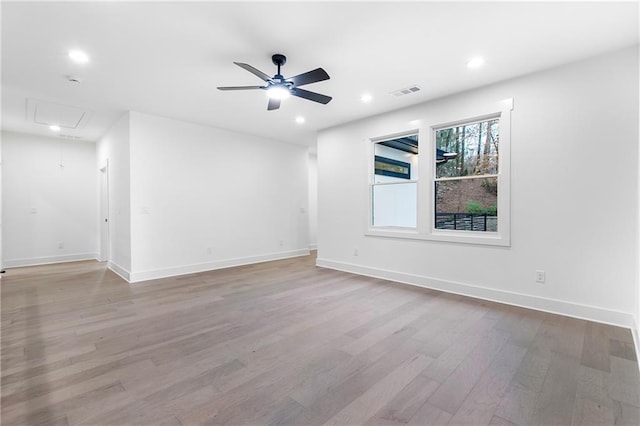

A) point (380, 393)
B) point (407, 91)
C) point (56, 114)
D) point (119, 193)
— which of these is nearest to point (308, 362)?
point (380, 393)

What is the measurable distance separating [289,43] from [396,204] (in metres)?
2.94

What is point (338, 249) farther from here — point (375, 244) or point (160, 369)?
point (160, 369)

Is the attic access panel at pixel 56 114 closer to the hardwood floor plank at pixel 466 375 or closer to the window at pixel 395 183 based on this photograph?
the window at pixel 395 183

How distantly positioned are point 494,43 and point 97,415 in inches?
164

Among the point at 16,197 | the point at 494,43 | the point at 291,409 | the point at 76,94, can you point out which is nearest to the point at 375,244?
the point at 494,43

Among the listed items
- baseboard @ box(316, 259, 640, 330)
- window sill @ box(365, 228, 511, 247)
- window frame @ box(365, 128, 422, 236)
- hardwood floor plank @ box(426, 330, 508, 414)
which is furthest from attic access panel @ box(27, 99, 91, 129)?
hardwood floor plank @ box(426, 330, 508, 414)

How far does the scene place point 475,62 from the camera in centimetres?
311

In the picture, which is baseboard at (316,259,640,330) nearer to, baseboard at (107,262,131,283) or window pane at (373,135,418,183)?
window pane at (373,135,418,183)

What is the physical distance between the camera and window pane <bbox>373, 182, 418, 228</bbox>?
4527 millimetres

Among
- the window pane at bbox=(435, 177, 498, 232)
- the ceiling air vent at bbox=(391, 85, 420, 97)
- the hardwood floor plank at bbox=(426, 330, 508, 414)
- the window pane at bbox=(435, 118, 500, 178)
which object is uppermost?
the ceiling air vent at bbox=(391, 85, 420, 97)

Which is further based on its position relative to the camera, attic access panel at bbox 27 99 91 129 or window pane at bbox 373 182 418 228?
window pane at bbox 373 182 418 228

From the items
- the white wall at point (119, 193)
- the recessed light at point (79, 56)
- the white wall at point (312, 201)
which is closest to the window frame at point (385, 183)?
the white wall at point (312, 201)

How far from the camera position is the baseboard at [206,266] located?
187 inches

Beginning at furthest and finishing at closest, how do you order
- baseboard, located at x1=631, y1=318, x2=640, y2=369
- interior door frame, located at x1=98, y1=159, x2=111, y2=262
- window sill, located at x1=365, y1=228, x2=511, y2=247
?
interior door frame, located at x1=98, y1=159, x2=111, y2=262
window sill, located at x1=365, y1=228, x2=511, y2=247
baseboard, located at x1=631, y1=318, x2=640, y2=369
